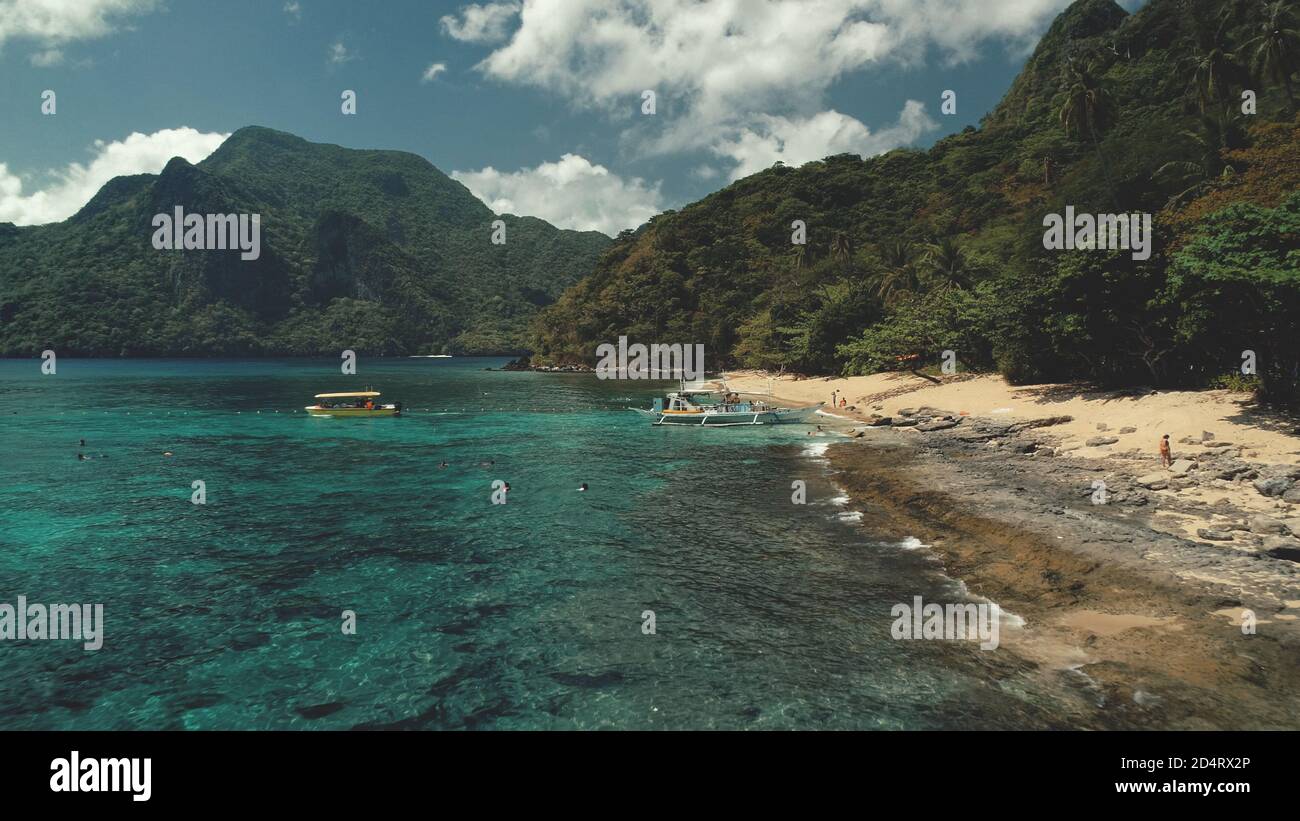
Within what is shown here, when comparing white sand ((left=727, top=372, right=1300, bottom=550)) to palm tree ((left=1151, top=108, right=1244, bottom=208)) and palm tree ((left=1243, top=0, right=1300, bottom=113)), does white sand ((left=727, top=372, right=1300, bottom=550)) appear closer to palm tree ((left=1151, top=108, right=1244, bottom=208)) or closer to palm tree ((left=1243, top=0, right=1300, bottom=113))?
palm tree ((left=1151, top=108, right=1244, bottom=208))

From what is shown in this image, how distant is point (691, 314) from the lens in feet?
469

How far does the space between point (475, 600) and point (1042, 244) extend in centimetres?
5167

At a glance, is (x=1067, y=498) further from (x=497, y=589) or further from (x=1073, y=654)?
(x=497, y=589)

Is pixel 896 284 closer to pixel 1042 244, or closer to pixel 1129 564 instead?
pixel 1042 244

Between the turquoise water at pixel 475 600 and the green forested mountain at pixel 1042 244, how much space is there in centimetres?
2256

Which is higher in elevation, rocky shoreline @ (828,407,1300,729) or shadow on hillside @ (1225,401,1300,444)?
shadow on hillside @ (1225,401,1300,444)

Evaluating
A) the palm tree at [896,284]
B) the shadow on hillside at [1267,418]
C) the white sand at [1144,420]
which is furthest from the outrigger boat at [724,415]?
the palm tree at [896,284]

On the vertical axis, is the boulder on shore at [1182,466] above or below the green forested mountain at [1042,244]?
below

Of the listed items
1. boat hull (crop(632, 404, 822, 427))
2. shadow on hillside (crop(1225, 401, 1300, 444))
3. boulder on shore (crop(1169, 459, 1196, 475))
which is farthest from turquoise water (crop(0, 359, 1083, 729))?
shadow on hillside (crop(1225, 401, 1300, 444))

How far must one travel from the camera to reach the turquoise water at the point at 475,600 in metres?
11.5

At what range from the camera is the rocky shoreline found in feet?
36.3

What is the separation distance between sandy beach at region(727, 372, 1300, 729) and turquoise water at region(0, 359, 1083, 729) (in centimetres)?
173

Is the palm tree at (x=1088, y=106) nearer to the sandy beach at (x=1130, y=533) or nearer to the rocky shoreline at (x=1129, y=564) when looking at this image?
the sandy beach at (x=1130, y=533)
